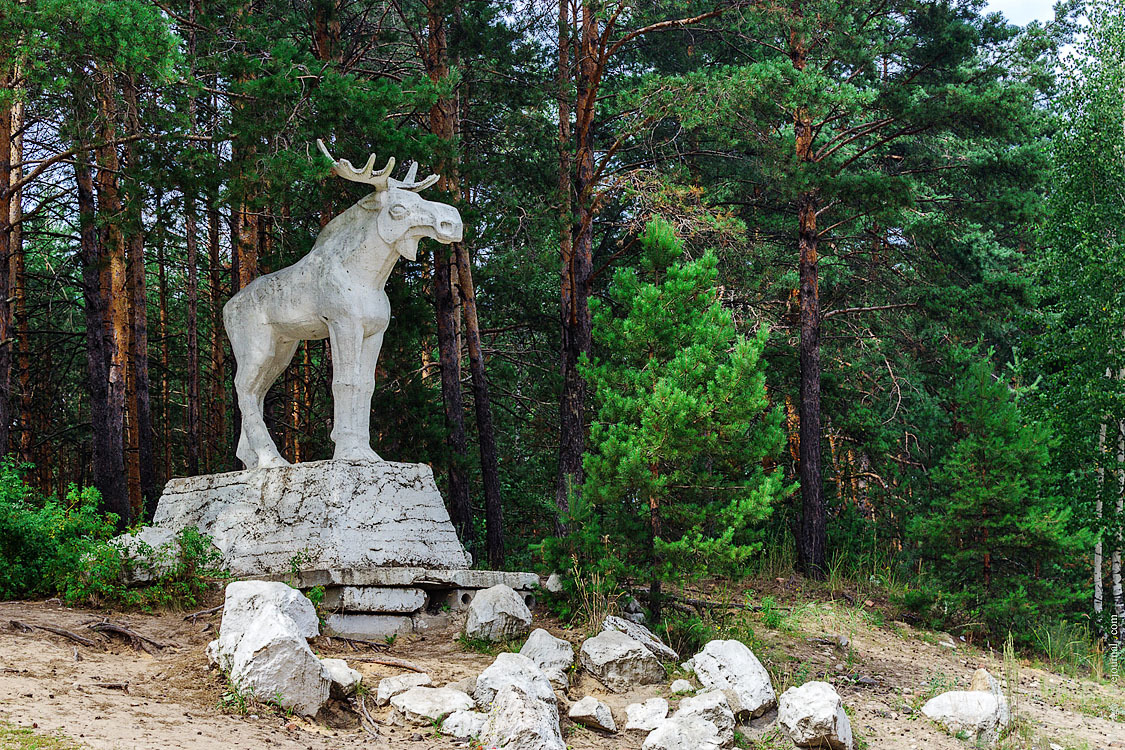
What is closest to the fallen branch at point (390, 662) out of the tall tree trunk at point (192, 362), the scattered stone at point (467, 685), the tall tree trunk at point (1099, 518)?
the scattered stone at point (467, 685)

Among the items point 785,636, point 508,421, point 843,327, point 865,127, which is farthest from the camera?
point 508,421

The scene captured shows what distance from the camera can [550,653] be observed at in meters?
8.20

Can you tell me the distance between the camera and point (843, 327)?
63.3 ft

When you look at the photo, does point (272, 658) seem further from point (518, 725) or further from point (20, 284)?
point (20, 284)

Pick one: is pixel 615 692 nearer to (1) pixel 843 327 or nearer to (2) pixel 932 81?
(1) pixel 843 327

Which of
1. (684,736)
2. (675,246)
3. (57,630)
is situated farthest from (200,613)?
(675,246)

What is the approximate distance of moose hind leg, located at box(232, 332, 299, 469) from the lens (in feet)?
31.0

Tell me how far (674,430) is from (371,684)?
364cm

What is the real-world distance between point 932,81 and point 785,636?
1127 cm

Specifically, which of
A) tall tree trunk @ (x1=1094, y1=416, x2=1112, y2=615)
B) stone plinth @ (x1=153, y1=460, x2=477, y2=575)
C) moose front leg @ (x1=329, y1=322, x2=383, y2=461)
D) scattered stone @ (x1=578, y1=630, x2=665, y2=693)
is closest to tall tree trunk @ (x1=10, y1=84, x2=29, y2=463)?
stone plinth @ (x1=153, y1=460, x2=477, y2=575)

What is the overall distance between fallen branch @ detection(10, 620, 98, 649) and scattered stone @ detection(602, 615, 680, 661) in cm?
408

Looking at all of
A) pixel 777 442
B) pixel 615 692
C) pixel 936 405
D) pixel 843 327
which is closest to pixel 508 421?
pixel 843 327

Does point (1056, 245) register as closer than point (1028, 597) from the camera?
No

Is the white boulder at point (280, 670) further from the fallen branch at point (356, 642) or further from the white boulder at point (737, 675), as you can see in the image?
the white boulder at point (737, 675)
